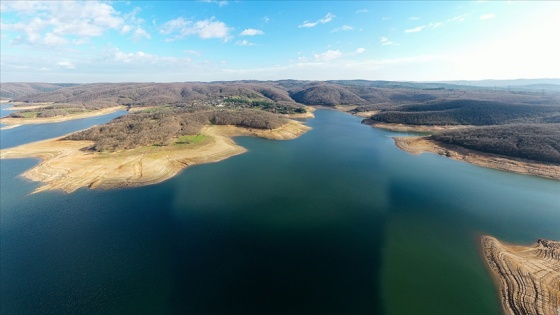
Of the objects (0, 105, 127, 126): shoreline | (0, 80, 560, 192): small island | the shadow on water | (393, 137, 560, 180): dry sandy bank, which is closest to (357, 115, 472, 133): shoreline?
(0, 80, 560, 192): small island

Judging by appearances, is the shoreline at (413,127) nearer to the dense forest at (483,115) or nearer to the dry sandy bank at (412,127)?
the dry sandy bank at (412,127)

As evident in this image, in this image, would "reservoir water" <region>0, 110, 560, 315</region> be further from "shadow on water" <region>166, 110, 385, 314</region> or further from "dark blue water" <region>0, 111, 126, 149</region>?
"dark blue water" <region>0, 111, 126, 149</region>

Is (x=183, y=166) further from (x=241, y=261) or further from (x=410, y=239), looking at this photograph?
(x=410, y=239)

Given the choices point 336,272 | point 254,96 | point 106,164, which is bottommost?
point 336,272

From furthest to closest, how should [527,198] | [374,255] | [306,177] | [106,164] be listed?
[106,164] → [306,177] → [527,198] → [374,255]

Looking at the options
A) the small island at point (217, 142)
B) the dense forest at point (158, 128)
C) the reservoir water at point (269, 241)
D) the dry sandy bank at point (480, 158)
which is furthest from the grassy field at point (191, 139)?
the dry sandy bank at point (480, 158)

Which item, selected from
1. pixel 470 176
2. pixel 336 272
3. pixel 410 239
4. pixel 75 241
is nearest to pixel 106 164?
pixel 75 241

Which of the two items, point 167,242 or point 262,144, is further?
point 262,144
